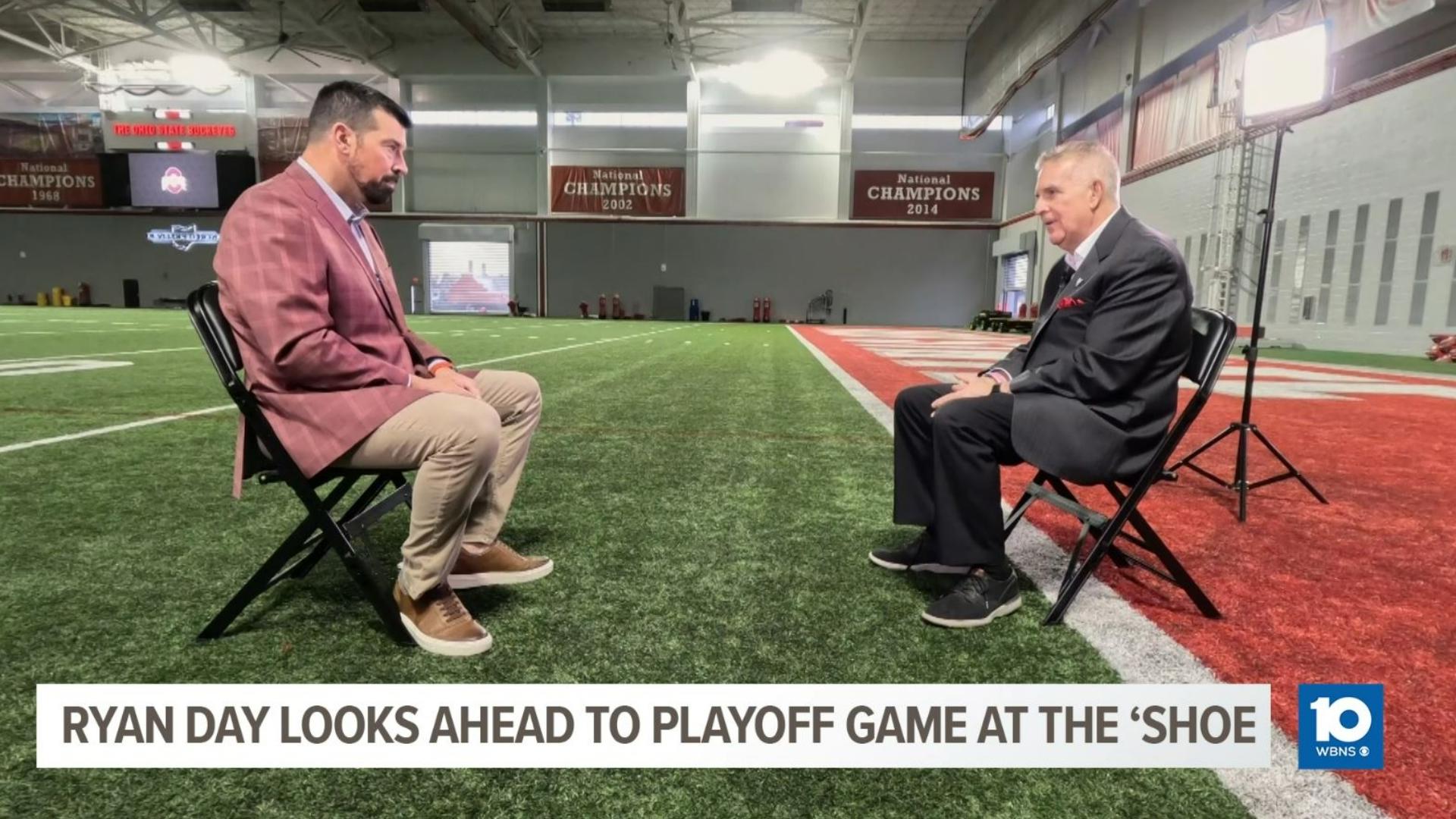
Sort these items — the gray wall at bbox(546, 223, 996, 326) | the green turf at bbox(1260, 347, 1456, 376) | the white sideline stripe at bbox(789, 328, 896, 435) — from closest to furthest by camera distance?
the white sideline stripe at bbox(789, 328, 896, 435) → the green turf at bbox(1260, 347, 1456, 376) → the gray wall at bbox(546, 223, 996, 326)

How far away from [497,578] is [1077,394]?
1833 mm

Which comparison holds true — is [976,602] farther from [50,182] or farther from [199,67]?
[50,182]

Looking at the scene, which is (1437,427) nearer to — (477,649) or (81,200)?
(477,649)

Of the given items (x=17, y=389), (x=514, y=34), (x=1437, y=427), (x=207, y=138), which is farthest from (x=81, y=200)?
(x=1437, y=427)

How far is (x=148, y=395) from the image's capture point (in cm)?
578

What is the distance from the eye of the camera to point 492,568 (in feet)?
7.82

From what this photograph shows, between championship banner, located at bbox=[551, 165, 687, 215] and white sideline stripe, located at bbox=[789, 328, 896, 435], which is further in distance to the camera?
championship banner, located at bbox=[551, 165, 687, 215]

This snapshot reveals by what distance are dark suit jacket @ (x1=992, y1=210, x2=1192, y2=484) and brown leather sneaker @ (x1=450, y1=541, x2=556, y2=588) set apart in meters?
1.55

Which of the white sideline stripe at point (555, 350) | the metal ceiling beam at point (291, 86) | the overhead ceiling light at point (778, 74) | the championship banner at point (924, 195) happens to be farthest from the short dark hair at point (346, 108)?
the metal ceiling beam at point (291, 86)

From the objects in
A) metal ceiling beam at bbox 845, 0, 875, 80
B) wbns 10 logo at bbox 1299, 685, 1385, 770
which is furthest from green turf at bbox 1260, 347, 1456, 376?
metal ceiling beam at bbox 845, 0, 875, 80

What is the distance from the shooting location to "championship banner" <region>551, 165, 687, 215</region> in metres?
28.9

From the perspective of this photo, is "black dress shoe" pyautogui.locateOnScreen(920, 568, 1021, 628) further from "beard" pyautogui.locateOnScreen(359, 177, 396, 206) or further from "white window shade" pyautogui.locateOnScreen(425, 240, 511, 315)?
"white window shade" pyautogui.locateOnScreen(425, 240, 511, 315)

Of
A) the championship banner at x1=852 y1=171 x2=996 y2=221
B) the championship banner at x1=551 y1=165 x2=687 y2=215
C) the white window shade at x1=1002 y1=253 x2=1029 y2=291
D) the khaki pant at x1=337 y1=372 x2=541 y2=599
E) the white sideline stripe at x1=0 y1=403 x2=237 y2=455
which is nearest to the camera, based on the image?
the khaki pant at x1=337 y1=372 x2=541 y2=599

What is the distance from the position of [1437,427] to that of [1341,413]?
25.8 inches
